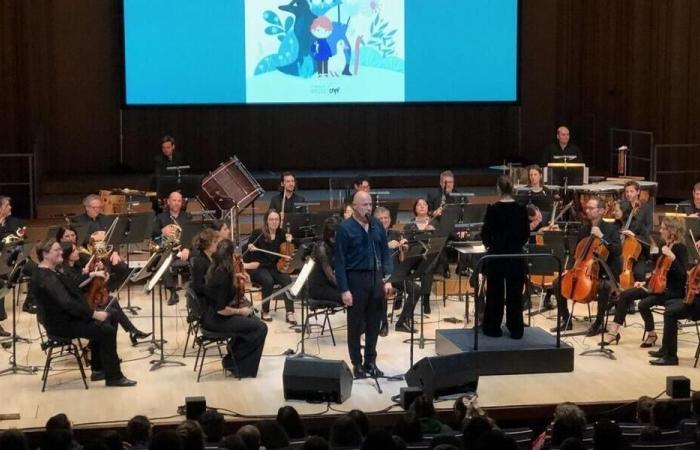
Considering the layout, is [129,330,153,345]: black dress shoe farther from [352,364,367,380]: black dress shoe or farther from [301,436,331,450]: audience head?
[301,436,331,450]: audience head

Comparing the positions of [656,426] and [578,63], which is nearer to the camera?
[656,426]

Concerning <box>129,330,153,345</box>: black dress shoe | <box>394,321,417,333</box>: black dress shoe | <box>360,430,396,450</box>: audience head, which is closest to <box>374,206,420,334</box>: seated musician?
<box>394,321,417,333</box>: black dress shoe

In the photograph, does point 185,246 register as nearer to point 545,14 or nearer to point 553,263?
point 553,263

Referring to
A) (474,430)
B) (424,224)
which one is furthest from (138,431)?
(424,224)

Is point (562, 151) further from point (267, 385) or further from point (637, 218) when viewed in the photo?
point (267, 385)

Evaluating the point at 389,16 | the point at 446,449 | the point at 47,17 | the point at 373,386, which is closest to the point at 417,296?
the point at 373,386

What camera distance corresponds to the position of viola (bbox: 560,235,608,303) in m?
11.1

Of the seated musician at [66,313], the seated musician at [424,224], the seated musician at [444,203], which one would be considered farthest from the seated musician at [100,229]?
the seated musician at [444,203]

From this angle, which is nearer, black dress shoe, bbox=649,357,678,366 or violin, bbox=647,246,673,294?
black dress shoe, bbox=649,357,678,366

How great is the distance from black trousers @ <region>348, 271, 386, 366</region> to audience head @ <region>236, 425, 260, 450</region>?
3.34 metres

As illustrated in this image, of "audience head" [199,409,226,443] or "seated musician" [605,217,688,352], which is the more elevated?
"seated musician" [605,217,688,352]

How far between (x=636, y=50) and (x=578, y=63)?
1.28 m

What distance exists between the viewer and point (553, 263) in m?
11.5

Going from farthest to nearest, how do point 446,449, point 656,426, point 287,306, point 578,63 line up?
point 578,63, point 287,306, point 656,426, point 446,449
